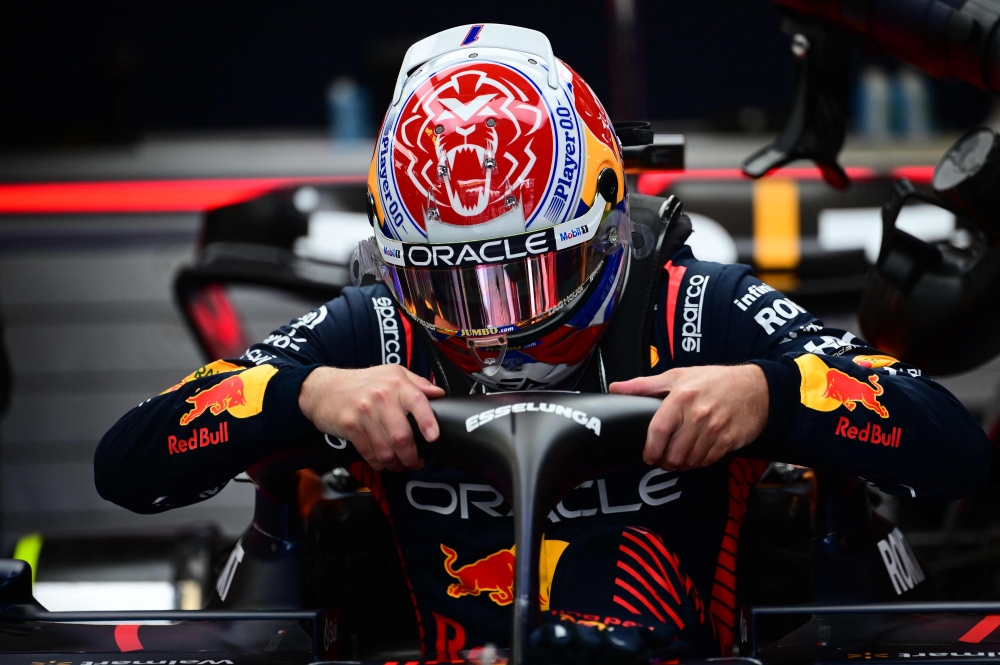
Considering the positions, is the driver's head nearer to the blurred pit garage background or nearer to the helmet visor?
the helmet visor

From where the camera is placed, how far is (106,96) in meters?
5.75

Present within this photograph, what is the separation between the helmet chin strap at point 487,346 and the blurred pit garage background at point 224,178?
810 millimetres

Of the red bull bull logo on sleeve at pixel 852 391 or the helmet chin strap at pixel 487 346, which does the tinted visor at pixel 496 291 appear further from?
the red bull bull logo on sleeve at pixel 852 391

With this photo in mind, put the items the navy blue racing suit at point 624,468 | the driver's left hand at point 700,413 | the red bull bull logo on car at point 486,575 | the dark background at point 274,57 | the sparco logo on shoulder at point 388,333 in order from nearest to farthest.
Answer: the driver's left hand at point 700,413 < the navy blue racing suit at point 624,468 < the red bull bull logo on car at point 486,575 < the sparco logo on shoulder at point 388,333 < the dark background at point 274,57

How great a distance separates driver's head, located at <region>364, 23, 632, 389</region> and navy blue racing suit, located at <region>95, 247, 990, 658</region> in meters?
0.13

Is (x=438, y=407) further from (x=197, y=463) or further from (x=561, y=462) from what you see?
(x=197, y=463)

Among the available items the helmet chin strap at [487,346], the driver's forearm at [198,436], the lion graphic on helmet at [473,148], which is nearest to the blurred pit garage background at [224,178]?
the driver's forearm at [198,436]

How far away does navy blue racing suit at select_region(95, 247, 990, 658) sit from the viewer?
110 cm

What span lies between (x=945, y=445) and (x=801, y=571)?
33 centimetres

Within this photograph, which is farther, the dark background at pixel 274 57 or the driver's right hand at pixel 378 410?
the dark background at pixel 274 57

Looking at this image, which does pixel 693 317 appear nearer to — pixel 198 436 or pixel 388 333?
pixel 388 333

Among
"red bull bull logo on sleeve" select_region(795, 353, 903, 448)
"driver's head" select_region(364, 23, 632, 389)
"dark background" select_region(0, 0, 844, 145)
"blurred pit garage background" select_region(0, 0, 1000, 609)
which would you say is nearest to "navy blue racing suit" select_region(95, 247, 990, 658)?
"red bull bull logo on sleeve" select_region(795, 353, 903, 448)

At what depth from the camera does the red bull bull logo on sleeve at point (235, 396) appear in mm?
1160

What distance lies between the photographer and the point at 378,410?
3.42ft
